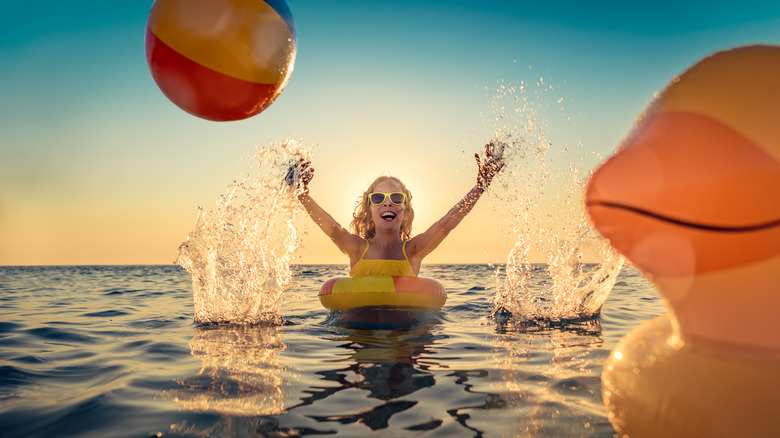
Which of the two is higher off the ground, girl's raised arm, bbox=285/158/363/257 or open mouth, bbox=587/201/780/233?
girl's raised arm, bbox=285/158/363/257

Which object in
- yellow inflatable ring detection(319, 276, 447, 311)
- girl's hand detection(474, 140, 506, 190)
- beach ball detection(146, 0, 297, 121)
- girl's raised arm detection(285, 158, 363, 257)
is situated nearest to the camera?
beach ball detection(146, 0, 297, 121)

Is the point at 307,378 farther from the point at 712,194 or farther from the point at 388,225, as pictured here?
the point at 388,225

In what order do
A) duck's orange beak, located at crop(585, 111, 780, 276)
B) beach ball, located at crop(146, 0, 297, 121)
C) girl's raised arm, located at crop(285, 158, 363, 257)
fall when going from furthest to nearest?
girl's raised arm, located at crop(285, 158, 363, 257) < beach ball, located at crop(146, 0, 297, 121) < duck's orange beak, located at crop(585, 111, 780, 276)

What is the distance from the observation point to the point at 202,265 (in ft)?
23.0

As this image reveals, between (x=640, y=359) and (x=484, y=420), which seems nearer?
(x=640, y=359)

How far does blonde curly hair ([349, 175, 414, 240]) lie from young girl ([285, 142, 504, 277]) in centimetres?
6

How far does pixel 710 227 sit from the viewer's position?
178cm

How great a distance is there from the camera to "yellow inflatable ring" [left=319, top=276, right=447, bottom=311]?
610 centimetres

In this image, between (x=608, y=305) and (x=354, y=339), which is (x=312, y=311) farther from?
(x=608, y=305)

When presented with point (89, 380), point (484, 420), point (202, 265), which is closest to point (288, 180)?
point (202, 265)

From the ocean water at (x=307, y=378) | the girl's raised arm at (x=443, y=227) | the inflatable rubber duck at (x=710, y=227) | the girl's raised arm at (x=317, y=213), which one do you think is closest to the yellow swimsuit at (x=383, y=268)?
the girl's raised arm at (x=443, y=227)

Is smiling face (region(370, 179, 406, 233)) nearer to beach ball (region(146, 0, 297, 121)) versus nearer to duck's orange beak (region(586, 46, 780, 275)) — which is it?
beach ball (region(146, 0, 297, 121))

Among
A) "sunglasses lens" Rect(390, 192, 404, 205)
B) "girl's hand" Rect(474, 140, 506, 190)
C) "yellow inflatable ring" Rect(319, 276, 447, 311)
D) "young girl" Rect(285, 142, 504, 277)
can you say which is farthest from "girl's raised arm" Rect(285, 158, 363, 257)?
"girl's hand" Rect(474, 140, 506, 190)

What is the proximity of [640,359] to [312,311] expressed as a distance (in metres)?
6.68
